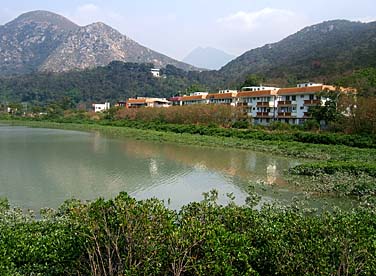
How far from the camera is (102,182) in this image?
18.1 meters

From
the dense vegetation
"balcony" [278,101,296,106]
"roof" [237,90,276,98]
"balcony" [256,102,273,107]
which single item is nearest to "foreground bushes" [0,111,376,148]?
"balcony" [256,102,273,107]

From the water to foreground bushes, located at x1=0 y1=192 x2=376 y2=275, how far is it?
24.7 feet

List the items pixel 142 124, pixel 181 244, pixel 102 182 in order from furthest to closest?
pixel 142 124 → pixel 102 182 → pixel 181 244

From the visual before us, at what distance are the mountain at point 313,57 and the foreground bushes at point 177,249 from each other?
216ft

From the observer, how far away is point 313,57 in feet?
301

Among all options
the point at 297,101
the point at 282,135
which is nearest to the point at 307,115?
the point at 297,101

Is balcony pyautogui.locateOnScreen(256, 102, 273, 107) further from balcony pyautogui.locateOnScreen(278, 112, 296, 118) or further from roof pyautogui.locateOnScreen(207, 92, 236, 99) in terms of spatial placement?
roof pyautogui.locateOnScreen(207, 92, 236, 99)

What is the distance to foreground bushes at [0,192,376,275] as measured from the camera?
5.56 metres

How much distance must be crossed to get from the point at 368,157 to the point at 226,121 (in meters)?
26.3

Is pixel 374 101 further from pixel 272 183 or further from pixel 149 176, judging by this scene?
pixel 149 176

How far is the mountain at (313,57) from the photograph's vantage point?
243ft

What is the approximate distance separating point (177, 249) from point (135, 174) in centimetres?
1528

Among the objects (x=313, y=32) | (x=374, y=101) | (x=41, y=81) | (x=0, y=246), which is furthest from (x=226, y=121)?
(x=313, y=32)

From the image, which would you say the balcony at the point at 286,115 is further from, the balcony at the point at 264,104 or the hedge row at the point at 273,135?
the hedge row at the point at 273,135
